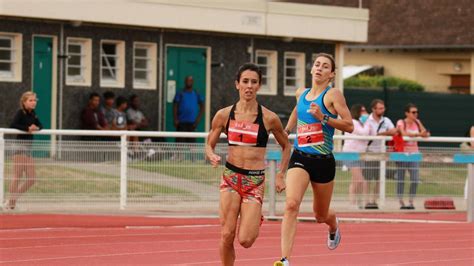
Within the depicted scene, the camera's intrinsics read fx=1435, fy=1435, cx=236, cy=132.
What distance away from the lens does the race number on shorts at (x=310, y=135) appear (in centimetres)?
1398

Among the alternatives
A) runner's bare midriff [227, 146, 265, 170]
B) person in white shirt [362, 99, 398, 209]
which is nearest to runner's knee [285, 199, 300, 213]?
runner's bare midriff [227, 146, 265, 170]

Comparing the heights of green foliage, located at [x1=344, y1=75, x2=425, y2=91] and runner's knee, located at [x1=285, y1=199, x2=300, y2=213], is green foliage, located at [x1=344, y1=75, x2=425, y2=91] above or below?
above

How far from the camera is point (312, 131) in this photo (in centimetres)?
1399

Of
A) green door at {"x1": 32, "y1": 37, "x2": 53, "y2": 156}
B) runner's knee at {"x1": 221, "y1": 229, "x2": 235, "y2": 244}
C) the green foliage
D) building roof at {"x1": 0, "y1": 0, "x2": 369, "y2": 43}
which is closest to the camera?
runner's knee at {"x1": 221, "y1": 229, "x2": 235, "y2": 244}

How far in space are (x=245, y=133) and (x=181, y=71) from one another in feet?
68.5

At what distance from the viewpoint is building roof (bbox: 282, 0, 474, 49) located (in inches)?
2127

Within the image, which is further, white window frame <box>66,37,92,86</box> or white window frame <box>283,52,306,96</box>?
white window frame <box>283,52,306,96</box>

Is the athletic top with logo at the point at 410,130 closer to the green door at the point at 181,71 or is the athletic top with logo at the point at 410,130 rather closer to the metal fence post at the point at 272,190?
the metal fence post at the point at 272,190

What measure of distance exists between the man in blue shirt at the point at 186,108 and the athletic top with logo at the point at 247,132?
64.0 ft

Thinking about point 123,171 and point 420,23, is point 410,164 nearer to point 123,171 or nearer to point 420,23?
point 123,171

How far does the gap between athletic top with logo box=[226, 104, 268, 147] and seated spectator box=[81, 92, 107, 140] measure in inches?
676

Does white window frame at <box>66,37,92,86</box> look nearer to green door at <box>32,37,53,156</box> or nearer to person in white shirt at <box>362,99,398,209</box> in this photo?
green door at <box>32,37,53,156</box>

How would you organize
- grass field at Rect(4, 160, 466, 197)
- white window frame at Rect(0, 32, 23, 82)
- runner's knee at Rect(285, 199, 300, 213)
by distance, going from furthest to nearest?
white window frame at Rect(0, 32, 23, 82) → grass field at Rect(4, 160, 466, 197) → runner's knee at Rect(285, 199, 300, 213)

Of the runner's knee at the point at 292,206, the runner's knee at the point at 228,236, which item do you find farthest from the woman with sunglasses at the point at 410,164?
the runner's knee at the point at 228,236
